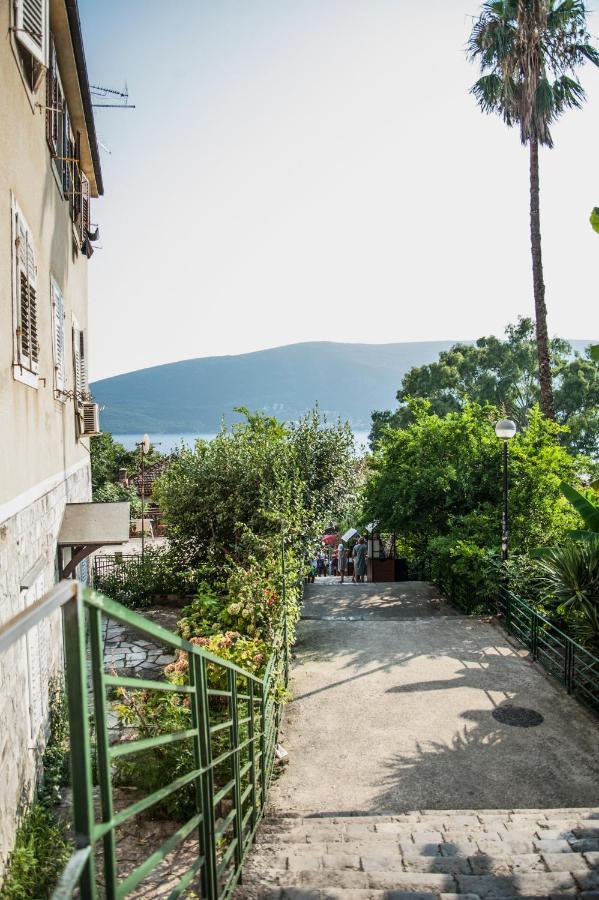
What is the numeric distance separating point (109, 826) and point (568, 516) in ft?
48.9

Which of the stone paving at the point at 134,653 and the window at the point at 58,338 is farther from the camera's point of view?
the stone paving at the point at 134,653

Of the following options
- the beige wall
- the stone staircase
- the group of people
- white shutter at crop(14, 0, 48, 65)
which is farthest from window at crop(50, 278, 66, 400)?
the group of people

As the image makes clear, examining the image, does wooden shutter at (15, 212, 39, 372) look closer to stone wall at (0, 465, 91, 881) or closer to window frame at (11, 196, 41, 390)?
window frame at (11, 196, 41, 390)

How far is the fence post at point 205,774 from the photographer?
8.04 ft

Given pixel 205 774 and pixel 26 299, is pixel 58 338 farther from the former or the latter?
pixel 205 774

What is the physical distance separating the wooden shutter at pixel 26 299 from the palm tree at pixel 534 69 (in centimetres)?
1641

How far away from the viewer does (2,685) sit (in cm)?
485

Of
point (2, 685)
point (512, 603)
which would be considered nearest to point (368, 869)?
point (2, 685)

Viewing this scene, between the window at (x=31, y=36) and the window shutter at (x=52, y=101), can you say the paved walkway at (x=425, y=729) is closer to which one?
the window at (x=31, y=36)

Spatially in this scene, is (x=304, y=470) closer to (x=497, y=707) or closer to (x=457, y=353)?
(x=497, y=707)

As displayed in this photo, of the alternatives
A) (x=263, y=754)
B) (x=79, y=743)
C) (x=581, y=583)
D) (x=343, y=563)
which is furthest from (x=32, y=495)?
(x=343, y=563)

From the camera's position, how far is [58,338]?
344 inches

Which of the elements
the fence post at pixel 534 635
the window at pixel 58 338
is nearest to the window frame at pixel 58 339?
the window at pixel 58 338

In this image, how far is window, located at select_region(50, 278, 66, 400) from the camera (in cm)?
841
